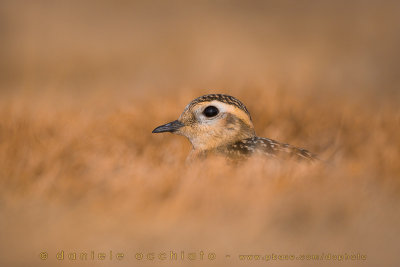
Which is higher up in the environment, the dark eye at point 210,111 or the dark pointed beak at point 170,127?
the dark eye at point 210,111

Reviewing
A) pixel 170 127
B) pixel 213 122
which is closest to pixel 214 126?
pixel 213 122

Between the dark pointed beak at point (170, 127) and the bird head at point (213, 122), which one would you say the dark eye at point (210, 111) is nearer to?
the bird head at point (213, 122)

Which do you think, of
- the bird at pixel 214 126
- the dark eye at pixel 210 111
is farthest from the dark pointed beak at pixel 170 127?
the dark eye at pixel 210 111

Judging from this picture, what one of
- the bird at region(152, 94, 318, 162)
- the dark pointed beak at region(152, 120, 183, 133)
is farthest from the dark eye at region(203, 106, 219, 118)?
the dark pointed beak at region(152, 120, 183, 133)

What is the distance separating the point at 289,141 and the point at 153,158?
46.6 inches

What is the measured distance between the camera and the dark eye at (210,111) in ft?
11.3

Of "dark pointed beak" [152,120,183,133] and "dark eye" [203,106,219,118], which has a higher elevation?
"dark eye" [203,106,219,118]

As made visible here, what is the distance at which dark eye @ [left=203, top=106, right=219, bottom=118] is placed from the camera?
3.44 meters

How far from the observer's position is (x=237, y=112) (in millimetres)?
3463

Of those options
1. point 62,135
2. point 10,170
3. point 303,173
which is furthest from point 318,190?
point 62,135

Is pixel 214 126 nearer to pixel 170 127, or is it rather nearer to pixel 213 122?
pixel 213 122

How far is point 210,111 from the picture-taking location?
3.44 metres

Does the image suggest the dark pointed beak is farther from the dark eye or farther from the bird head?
the dark eye

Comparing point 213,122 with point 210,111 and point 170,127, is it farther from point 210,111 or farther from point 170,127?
point 170,127
